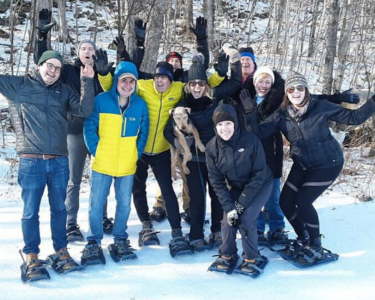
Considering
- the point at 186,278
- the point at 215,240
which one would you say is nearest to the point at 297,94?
the point at 215,240

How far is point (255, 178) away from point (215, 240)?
1.05 metres

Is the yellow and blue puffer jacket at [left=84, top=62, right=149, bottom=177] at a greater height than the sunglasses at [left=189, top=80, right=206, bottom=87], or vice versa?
the sunglasses at [left=189, top=80, right=206, bottom=87]

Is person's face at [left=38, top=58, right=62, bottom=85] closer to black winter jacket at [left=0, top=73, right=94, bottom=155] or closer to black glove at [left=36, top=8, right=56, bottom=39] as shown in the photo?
black winter jacket at [left=0, top=73, right=94, bottom=155]

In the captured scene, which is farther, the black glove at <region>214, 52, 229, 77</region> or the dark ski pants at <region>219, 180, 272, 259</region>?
the black glove at <region>214, 52, 229, 77</region>

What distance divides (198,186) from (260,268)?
3.63 ft

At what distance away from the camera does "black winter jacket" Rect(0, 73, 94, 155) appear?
3.51 meters

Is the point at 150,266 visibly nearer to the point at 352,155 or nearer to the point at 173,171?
the point at 173,171

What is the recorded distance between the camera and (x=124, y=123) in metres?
3.94

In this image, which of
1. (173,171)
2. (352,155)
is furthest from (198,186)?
(352,155)

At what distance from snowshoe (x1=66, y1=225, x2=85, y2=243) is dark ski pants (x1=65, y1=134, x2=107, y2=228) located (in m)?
0.05

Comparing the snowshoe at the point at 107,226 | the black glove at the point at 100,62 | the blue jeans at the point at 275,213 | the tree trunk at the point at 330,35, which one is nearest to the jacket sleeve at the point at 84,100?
the black glove at the point at 100,62

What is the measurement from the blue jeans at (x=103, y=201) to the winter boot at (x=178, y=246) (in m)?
0.58

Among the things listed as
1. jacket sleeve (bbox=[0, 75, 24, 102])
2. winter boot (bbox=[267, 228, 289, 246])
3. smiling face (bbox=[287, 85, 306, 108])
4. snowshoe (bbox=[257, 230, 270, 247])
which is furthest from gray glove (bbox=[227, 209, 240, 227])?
jacket sleeve (bbox=[0, 75, 24, 102])

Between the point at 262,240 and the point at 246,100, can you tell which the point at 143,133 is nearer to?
the point at 246,100
